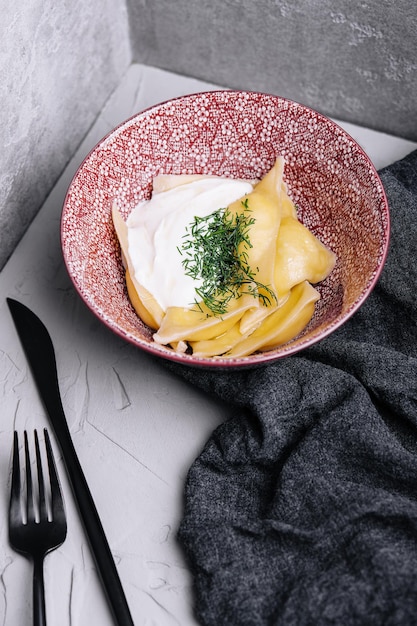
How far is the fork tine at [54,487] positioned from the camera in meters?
1.06

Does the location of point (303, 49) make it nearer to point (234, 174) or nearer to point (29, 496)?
point (234, 174)

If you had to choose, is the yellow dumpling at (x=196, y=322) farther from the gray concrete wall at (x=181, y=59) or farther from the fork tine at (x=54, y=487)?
the gray concrete wall at (x=181, y=59)

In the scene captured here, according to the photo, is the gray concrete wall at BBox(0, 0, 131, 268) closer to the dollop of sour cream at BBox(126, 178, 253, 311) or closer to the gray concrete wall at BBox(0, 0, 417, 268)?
the gray concrete wall at BBox(0, 0, 417, 268)

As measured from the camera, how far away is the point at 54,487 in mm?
1079

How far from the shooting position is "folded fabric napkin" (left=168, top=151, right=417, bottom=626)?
0.96m

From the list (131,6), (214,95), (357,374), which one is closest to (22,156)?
(214,95)

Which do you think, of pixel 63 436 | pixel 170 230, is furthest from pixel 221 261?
pixel 63 436

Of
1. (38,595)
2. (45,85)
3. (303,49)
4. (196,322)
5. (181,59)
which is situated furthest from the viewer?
(181,59)

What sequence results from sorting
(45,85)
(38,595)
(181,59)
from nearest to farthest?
1. (38,595)
2. (45,85)
3. (181,59)

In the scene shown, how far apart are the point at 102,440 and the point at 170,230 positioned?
14.2 inches

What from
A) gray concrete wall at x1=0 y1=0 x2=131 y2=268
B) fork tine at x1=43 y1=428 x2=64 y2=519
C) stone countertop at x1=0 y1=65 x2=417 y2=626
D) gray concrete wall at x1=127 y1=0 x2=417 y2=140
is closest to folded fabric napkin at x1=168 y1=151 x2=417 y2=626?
stone countertop at x1=0 y1=65 x2=417 y2=626

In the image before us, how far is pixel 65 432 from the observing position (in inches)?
45.5

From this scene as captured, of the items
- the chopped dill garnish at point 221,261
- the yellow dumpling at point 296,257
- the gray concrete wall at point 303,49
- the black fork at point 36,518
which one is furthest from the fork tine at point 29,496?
the gray concrete wall at point 303,49

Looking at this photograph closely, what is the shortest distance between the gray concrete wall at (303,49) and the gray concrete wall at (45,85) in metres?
0.12
